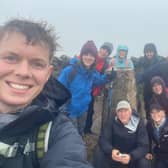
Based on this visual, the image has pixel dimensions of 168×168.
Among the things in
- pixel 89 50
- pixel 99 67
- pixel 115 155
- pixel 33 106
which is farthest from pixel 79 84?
pixel 33 106

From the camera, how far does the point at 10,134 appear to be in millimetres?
1622

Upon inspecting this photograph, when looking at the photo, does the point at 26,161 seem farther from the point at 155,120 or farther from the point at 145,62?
the point at 145,62

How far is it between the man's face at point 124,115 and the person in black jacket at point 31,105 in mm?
4409

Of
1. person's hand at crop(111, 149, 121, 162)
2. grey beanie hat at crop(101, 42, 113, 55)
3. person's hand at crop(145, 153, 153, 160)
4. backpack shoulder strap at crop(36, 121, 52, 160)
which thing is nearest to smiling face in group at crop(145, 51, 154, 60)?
grey beanie hat at crop(101, 42, 113, 55)

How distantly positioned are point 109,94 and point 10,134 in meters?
6.10

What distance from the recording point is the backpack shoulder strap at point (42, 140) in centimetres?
163

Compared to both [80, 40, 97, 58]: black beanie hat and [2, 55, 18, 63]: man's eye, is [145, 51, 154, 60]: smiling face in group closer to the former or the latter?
[80, 40, 97, 58]: black beanie hat

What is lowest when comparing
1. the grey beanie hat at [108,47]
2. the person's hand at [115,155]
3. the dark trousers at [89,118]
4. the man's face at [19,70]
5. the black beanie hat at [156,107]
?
the person's hand at [115,155]

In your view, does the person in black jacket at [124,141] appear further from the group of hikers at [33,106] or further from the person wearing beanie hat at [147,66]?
the group of hikers at [33,106]

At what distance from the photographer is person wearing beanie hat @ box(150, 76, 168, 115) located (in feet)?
22.2

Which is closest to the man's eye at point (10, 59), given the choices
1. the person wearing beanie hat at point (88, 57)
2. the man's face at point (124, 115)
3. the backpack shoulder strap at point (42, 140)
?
the backpack shoulder strap at point (42, 140)

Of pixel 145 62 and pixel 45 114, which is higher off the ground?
pixel 145 62

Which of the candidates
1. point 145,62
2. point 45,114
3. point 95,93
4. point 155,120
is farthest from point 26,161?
point 145,62

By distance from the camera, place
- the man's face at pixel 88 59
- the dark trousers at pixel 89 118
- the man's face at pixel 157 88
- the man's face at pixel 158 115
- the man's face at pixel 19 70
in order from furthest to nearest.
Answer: the dark trousers at pixel 89 118, the man's face at pixel 157 88, the man's face at pixel 88 59, the man's face at pixel 158 115, the man's face at pixel 19 70
